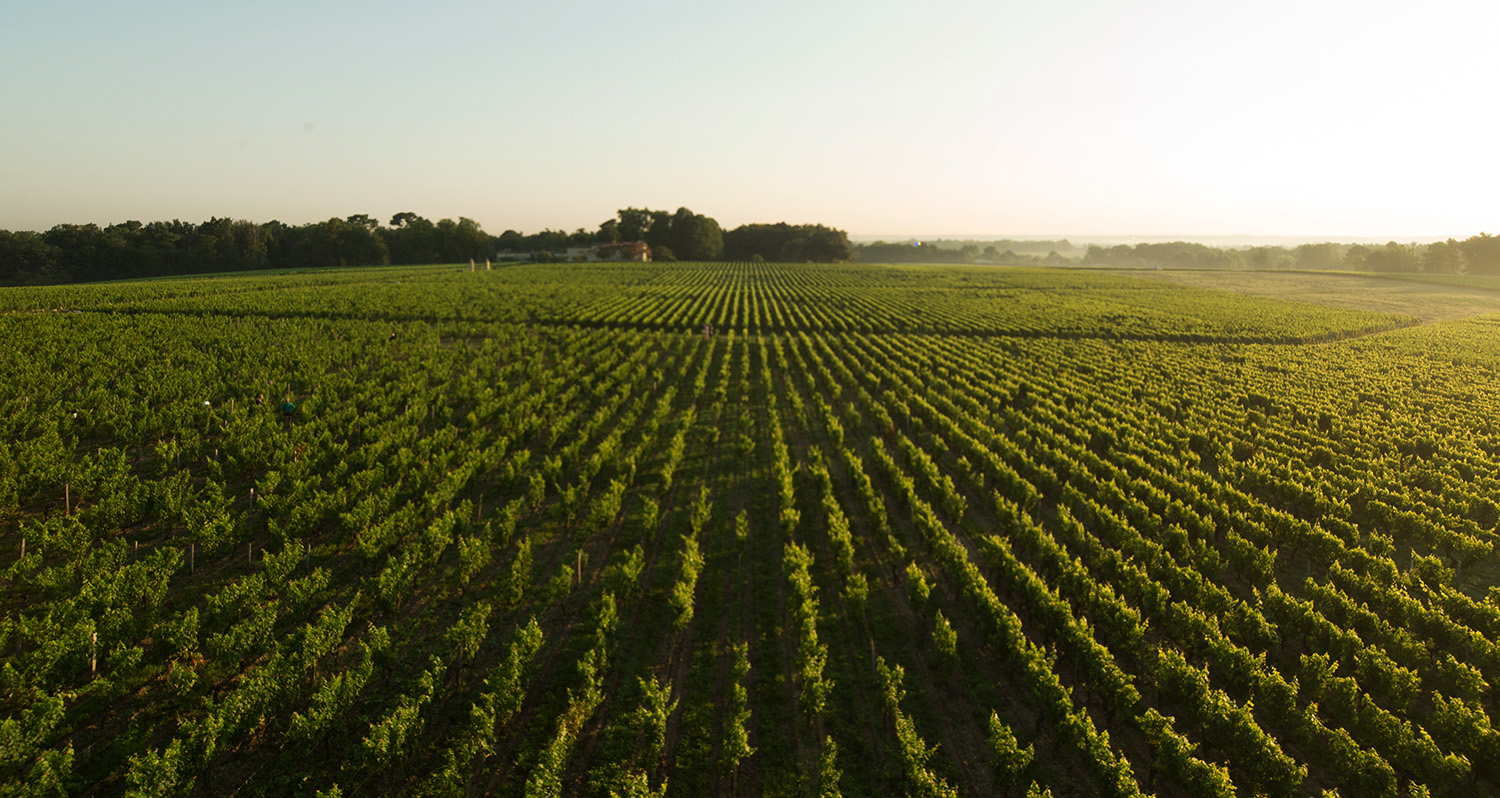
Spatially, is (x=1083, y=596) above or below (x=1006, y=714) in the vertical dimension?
above

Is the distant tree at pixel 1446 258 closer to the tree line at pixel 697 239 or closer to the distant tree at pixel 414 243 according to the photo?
the tree line at pixel 697 239

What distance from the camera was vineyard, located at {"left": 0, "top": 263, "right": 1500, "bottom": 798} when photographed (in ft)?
31.8

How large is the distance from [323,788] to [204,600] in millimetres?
6769

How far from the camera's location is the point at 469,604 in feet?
44.4

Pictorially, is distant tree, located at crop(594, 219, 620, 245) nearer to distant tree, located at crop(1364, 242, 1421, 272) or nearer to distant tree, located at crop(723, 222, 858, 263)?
distant tree, located at crop(723, 222, 858, 263)

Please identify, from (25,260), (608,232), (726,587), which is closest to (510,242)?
(608,232)

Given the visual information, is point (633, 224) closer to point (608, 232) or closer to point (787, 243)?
point (608, 232)

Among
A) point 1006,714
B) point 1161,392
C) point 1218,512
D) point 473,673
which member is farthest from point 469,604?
point 1161,392

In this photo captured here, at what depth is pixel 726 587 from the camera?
14797 millimetres

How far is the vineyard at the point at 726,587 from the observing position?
9.69 metres

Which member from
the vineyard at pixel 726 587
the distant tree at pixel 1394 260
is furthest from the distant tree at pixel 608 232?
the distant tree at pixel 1394 260

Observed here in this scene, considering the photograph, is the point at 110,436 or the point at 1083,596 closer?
the point at 1083,596

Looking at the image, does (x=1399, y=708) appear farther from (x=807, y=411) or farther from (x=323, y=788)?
(x=807, y=411)

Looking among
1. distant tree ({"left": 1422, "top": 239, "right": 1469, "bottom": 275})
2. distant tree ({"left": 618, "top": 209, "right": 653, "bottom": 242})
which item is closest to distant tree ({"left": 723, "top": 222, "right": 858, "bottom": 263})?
distant tree ({"left": 618, "top": 209, "right": 653, "bottom": 242})
